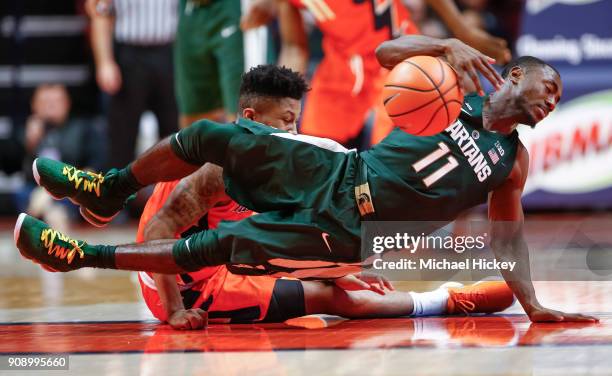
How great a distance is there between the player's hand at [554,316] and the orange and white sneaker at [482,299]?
0.42m

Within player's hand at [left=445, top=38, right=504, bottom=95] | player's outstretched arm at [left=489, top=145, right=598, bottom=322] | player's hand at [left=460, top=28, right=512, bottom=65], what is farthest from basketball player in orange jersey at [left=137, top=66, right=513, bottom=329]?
player's hand at [left=460, top=28, right=512, bottom=65]

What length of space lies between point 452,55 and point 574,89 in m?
5.61

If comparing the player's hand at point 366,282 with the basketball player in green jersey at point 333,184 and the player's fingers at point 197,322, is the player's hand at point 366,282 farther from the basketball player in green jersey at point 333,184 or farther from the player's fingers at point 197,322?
the player's fingers at point 197,322

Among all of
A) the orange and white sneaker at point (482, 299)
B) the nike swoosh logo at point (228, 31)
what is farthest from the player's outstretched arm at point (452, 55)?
the nike swoosh logo at point (228, 31)

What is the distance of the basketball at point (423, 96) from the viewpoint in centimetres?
410

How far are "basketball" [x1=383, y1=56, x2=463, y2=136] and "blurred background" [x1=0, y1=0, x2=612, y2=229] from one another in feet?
10.3

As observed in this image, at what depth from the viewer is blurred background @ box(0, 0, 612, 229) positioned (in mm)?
9328

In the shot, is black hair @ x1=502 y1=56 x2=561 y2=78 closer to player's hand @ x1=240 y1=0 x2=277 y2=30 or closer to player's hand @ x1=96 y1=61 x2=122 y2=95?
player's hand @ x1=240 y1=0 x2=277 y2=30

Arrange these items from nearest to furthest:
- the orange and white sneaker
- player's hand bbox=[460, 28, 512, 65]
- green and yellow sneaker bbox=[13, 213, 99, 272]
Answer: green and yellow sneaker bbox=[13, 213, 99, 272] → the orange and white sneaker → player's hand bbox=[460, 28, 512, 65]

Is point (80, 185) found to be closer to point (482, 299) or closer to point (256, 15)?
point (482, 299)

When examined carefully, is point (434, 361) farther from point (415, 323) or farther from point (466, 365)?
point (415, 323)

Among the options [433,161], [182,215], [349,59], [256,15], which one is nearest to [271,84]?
[182,215]

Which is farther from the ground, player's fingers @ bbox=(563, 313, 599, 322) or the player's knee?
the player's knee

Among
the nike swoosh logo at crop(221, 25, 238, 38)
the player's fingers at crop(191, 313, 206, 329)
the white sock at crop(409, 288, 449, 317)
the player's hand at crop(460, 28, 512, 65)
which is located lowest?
the white sock at crop(409, 288, 449, 317)
